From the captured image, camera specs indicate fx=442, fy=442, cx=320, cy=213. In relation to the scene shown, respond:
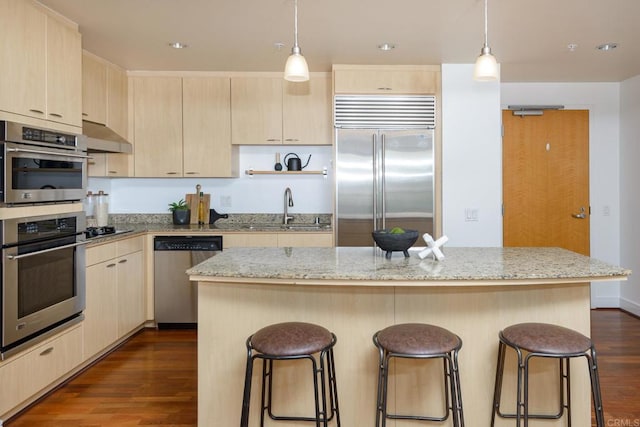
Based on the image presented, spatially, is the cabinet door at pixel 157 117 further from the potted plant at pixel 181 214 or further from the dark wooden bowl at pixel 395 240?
the dark wooden bowl at pixel 395 240

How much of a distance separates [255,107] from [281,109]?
26 centimetres

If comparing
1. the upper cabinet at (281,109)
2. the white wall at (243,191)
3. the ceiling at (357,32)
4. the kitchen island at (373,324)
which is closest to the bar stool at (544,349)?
the kitchen island at (373,324)

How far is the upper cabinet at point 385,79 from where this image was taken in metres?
4.15

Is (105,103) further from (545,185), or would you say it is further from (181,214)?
(545,185)

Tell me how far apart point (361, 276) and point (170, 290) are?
275cm

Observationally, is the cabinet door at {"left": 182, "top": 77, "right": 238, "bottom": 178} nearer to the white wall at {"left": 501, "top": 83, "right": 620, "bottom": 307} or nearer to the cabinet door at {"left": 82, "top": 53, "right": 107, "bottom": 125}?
the cabinet door at {"left": 82, "top": 53, "right": 107, "bottom": 125}

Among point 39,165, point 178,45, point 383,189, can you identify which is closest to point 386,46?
point 383,189

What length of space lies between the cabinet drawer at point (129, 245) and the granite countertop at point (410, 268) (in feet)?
5.30

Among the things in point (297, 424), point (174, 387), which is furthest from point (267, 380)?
point (174, 387)

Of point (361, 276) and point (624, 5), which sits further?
point (624, 5)

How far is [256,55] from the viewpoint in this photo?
3.86 meters

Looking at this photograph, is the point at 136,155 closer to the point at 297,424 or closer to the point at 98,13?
the point at 98,13

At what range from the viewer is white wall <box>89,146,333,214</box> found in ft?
15.5
